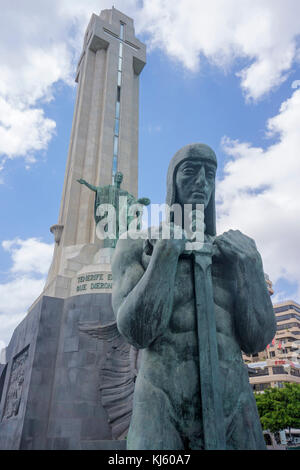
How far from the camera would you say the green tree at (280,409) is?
29.3 metres

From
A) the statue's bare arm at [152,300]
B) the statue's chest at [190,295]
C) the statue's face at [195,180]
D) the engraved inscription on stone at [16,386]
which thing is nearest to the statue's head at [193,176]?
the statue's face at [195,180]

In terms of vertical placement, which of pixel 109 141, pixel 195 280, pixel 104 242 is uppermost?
pixel 109 141

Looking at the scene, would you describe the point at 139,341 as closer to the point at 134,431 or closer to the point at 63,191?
the point at 134,431

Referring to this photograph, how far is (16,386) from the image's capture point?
13.8 metres

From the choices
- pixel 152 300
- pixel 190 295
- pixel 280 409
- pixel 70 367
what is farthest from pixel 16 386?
pixel 280 409

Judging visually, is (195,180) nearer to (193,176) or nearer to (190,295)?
(193,176)

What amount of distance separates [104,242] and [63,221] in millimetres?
5821

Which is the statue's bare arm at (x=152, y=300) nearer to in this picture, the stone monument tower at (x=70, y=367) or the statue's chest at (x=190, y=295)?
the statue's chest at (x=190, y=295)

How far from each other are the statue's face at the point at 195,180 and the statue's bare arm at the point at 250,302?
0.60 meters

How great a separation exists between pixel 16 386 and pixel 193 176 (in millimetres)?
13531

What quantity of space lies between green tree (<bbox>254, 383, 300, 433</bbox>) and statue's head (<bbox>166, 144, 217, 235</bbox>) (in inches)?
1215

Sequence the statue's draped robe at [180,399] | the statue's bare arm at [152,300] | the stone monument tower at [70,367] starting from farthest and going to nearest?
1. the stone monument tower at [70,367]
2. the statue's bare arm at [152,300]
3. the statue's draped robe at [180,399]

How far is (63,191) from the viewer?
25.7 metres
